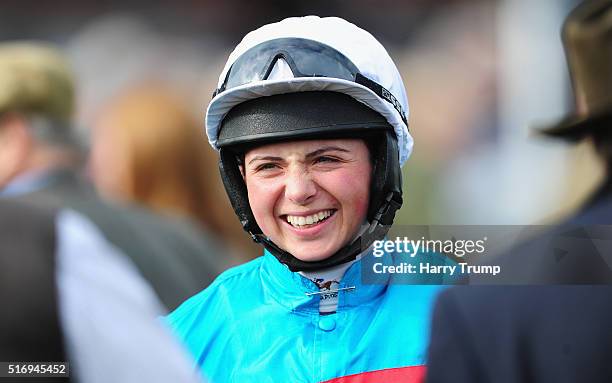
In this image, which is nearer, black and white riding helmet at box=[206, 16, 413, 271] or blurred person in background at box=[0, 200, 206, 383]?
blurred person in background at box=[0, 200, 206, 383]

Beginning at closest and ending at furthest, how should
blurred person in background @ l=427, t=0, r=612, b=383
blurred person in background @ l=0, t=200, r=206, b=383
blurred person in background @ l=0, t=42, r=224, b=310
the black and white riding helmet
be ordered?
blurred person in background @ l=0, t=200, r=206, b=383 < blurred person in background @ l=427, t=0, r=612, b=383 < the black and white riding helmet < blurred person in background @ l=0, t=42, r=224, b=310

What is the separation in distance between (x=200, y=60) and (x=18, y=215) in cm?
153

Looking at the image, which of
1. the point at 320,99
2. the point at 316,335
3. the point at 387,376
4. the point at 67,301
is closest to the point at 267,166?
the point at 320,99

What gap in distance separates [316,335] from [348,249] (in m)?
0.26

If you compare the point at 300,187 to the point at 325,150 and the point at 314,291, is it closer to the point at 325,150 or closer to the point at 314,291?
the point at 325,150

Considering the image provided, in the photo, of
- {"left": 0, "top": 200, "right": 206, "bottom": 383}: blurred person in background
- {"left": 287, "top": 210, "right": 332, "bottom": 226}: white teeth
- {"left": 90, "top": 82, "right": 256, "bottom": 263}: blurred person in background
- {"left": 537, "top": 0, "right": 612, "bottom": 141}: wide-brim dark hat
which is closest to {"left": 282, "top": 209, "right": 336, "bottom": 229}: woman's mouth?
{"left": 287, "top": 210, "right": 332, "bottom": 226}: white teeth

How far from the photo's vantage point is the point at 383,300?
283 centimetres

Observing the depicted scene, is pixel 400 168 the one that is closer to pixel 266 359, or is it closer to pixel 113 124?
pixel 266 359

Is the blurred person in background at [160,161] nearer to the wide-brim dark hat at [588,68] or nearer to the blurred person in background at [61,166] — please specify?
the blurred person in background at [61,166]

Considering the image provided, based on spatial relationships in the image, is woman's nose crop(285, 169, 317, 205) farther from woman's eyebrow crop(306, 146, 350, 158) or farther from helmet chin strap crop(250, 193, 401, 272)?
helmet chin strap crop(250, 193, 401, 272)

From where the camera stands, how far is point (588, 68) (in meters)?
2.82

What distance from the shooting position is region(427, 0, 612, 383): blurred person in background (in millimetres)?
1936

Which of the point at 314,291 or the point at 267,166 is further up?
the point at 267,166

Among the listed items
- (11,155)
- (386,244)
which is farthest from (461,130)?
(11,155)
